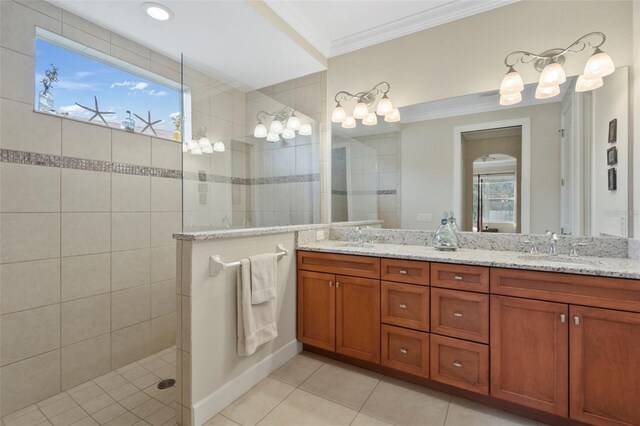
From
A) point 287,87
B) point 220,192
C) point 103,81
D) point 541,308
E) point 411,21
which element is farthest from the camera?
point 287,87

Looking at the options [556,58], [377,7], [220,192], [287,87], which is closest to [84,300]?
[220,192]

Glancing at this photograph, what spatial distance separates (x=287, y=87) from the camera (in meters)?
3.13

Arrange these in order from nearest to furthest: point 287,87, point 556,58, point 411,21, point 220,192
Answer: point 556,58 → point 220,192 → point 411,21 → point 287,87

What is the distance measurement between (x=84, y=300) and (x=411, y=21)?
129 inches

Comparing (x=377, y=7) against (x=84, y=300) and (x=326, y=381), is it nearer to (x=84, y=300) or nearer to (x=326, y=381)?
(x=326, y=381)

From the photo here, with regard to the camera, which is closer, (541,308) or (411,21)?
(541,308)

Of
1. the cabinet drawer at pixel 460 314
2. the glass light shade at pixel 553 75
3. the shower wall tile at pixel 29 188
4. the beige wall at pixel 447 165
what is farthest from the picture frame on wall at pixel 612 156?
the shower wall tile at pixel 29 188

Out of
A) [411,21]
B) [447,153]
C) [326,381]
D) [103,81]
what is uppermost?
[411,21]

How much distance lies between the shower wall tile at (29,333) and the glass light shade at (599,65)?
12.1 feet

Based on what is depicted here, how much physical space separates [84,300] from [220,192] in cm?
121

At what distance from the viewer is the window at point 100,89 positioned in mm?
1945

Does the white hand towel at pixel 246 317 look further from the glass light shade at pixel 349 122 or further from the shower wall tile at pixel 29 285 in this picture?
the glass light shade at pixel 349 122

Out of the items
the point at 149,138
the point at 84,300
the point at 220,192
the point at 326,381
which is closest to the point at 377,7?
the point at 220,192

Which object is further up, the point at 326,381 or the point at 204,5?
the point at 204,5
